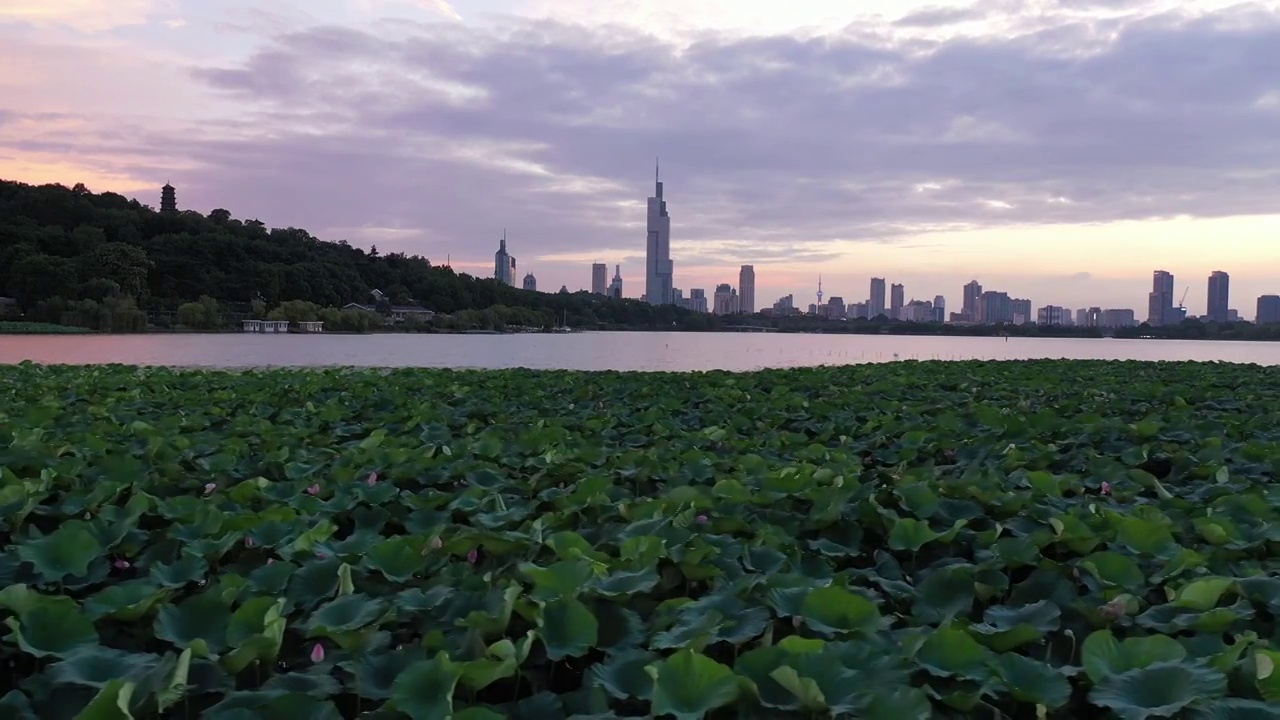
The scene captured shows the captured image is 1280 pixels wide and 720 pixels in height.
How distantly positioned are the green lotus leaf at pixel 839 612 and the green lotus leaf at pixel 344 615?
0.90 metres

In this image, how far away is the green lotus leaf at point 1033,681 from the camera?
150 centimetres

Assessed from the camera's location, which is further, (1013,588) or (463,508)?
(463,508)

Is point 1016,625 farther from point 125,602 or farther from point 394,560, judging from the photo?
point 125,602

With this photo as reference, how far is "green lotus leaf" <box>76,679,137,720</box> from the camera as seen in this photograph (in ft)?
4.11

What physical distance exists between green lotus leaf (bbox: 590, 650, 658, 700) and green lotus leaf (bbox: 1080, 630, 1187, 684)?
82 centimetres

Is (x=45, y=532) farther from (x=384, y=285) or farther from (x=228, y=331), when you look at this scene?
(x=384, y=285)

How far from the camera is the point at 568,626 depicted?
1.69 m

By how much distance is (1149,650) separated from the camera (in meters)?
1.61

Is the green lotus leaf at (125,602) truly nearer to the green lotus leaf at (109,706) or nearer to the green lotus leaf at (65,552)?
the green lotus leaf at (65,552)

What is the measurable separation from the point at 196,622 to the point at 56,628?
0.81 feet

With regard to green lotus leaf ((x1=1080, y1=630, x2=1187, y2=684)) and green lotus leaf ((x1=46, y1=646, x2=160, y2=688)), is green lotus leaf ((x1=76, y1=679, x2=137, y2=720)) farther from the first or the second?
green lotus leaf ((x1=1080, y1=630, x2=1187, y2=684))

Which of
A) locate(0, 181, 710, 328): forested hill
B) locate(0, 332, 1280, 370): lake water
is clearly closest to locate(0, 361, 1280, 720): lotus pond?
locate(0, 332, 1280, 370): lake water

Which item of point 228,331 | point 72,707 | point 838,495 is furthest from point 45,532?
point 228,331

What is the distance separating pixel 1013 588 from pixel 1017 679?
69 cm
